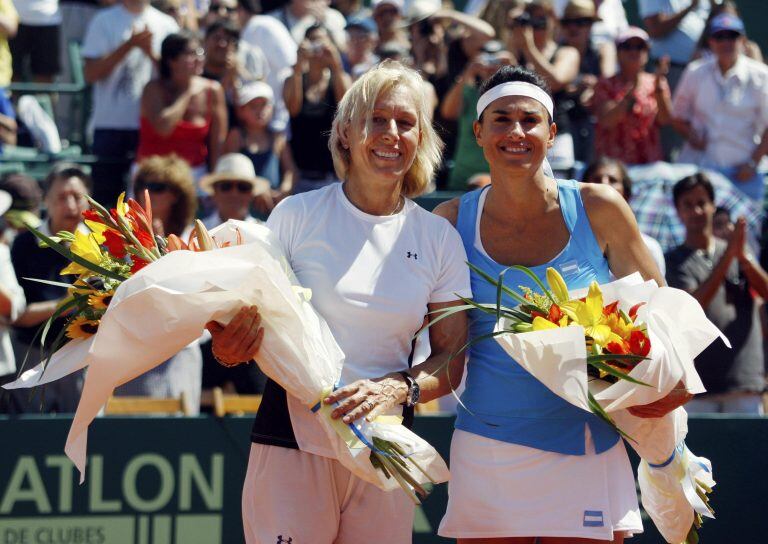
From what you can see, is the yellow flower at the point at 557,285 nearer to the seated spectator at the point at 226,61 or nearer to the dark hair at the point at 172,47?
the dark hair at the point at 172,47

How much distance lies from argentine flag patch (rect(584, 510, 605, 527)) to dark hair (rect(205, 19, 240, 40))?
5.93 m

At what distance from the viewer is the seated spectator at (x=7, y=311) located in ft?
22.5

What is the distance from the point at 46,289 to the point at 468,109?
10.6 ft

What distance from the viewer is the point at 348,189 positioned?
13.9 ft

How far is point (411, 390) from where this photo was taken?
4.02m

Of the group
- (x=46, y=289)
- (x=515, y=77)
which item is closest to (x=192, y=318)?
(x=515, y=77)

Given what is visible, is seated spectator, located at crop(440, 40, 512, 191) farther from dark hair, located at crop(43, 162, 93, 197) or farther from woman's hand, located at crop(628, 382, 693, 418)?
woman's hand, located at crop(628, 382, 693, 418)

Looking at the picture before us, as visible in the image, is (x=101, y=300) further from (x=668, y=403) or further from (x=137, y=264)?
(x=668, y=403)

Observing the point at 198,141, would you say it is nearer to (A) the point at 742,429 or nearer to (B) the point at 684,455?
(A) the point at 742,429

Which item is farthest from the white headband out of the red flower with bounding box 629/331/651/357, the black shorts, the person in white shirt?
the black shorts

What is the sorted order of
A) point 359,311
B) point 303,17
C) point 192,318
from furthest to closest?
point 303,17
point 359,311
point 192,318

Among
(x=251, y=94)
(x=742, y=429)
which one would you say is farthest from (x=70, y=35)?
(x=742, y=429)

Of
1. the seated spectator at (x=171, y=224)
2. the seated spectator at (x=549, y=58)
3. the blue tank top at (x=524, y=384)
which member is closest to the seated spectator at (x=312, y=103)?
the seated spectator at (x=549, y=58)

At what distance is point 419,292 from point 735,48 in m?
6.34
